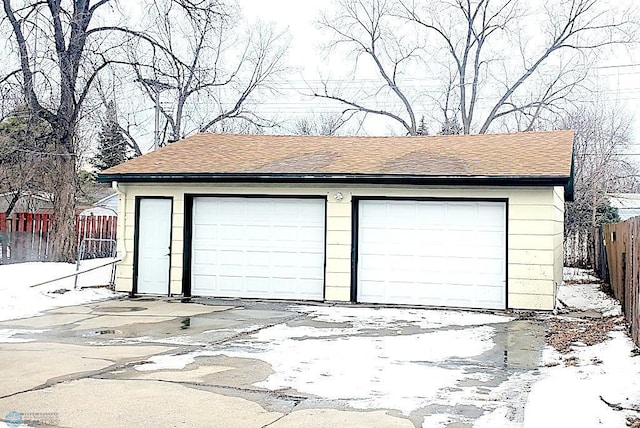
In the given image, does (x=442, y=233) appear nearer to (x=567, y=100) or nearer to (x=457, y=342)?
(x=457, y=342)

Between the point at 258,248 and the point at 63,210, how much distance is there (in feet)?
32.4

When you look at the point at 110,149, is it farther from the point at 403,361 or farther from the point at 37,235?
the point at 403,361

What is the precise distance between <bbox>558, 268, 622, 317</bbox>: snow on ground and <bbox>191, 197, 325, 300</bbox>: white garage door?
5347 millimetres

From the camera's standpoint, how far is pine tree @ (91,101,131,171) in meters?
38.3

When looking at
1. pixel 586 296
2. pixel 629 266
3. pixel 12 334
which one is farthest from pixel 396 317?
pixel 12 334

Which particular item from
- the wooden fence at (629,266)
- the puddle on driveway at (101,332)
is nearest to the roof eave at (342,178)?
the wooden fence at (629,266)

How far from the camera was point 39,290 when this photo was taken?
15.1 metres

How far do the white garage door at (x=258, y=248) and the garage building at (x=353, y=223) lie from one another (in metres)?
0.02

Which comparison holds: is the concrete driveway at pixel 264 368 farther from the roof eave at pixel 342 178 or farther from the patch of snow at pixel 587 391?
the roof eave at pixel 342 178

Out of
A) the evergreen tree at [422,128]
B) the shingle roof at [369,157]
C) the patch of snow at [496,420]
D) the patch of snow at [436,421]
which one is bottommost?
the patch of snow at [436,421]

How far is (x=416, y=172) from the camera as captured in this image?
1416 cm

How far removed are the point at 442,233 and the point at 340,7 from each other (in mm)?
27924

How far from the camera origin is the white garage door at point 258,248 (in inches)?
593

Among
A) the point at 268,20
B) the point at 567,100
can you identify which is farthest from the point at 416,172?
the point at 268,20
